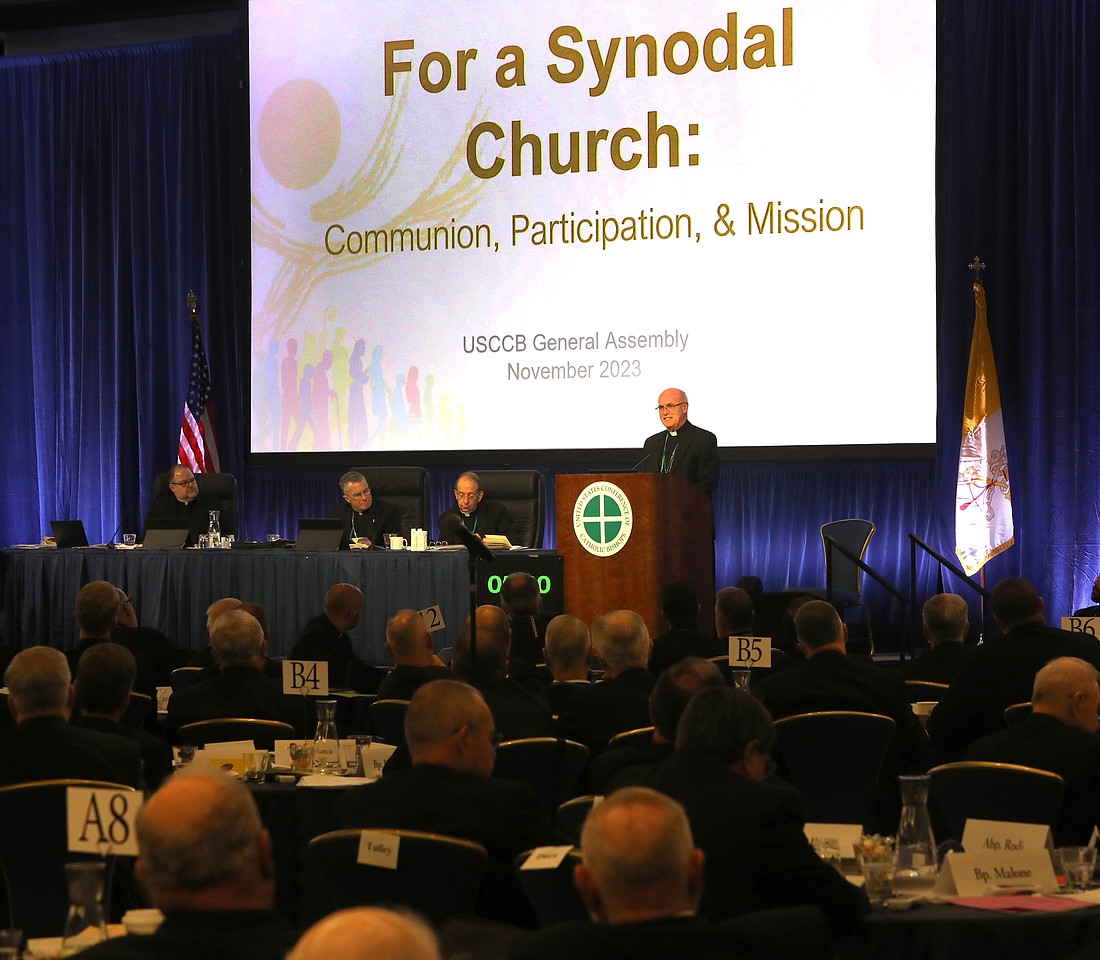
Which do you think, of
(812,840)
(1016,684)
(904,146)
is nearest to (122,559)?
(904,146)

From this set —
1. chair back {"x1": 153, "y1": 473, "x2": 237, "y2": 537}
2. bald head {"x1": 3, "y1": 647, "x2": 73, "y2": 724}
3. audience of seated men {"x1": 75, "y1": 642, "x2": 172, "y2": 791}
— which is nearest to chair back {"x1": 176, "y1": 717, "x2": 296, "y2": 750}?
audience of seated men {"x1": 75, "y1": 642, "x2": 172, "y2": 791}

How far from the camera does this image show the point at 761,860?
8.70 feet

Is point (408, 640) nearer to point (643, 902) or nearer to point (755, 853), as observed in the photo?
point (755, 853)

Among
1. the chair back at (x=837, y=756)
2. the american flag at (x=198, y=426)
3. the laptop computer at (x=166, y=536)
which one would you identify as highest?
the american flag at (x=198, y=426)

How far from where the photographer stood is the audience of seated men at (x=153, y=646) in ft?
20.5

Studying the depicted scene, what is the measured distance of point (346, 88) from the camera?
37.8ft

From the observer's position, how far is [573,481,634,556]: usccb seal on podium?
24.5ft

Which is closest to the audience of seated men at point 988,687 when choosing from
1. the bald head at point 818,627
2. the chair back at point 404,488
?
the bald head at point 818,627

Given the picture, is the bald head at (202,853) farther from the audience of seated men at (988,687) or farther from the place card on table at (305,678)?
the audience of seated men at (988,687)

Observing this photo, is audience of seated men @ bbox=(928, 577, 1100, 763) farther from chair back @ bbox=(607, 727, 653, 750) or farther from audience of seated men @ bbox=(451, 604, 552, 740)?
audience of seated men @ bbox=(451, 604, 552, 740)

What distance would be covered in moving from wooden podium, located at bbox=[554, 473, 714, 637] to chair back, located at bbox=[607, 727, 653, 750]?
3118mm

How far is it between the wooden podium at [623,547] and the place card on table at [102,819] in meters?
4.63

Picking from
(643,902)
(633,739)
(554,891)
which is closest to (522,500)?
(633,739)

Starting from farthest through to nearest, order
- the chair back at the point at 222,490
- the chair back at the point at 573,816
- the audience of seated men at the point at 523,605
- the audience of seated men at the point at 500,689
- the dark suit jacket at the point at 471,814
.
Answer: the chair back at the point at 222,490, the audience of seated men at the point at 523,605, the audience of seated men at the point at 500,689, the chair back at the point at 573,816, the dark suit jacket at the point at 471,814
